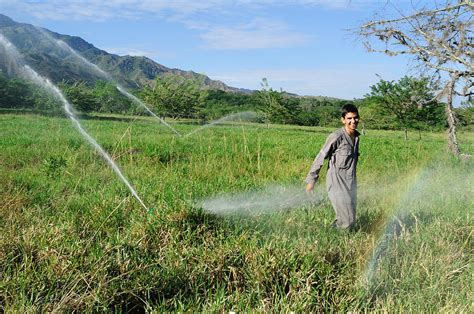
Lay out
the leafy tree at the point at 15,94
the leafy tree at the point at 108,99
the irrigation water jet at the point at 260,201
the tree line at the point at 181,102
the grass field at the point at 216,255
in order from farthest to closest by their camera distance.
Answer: the leafy tree at the point at 15,94 < the leafy tree at the point at 108,99 < the tree line at the point at 181,102 < the irrigation water jet at the point at 260,201 < the grass field at the point at 216,255

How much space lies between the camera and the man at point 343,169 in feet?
15.8

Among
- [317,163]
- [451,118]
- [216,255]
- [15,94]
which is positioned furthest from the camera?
[15,94]

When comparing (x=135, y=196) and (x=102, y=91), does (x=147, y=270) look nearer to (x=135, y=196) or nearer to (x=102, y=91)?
(x=135, y=196)

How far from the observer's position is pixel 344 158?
491cm

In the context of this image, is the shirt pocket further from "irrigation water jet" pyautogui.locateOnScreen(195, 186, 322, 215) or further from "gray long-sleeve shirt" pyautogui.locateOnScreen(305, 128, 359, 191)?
"irrigation water jet" pyautogui.locateOnScreen(195, 186, 322, 215)

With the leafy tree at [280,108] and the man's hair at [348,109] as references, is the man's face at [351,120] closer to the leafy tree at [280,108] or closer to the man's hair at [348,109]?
the man's hair at [348,109]

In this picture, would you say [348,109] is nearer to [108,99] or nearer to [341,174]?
[341,174]

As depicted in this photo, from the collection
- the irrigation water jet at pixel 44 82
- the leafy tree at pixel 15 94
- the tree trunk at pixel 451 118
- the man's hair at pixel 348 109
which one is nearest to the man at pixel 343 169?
the man's hair at pixel 348 109

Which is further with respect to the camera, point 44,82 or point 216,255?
point 44,82

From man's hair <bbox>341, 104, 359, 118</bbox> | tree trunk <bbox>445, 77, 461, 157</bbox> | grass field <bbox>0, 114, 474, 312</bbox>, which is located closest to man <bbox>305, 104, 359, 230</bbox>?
man's hair <bbox>341, 104, 359, 118</bbox>

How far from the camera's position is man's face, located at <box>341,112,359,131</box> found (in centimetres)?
488

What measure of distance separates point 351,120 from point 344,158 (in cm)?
41

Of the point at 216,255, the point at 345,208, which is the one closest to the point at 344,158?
the point at 345,208

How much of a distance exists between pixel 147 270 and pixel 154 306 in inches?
17.2
